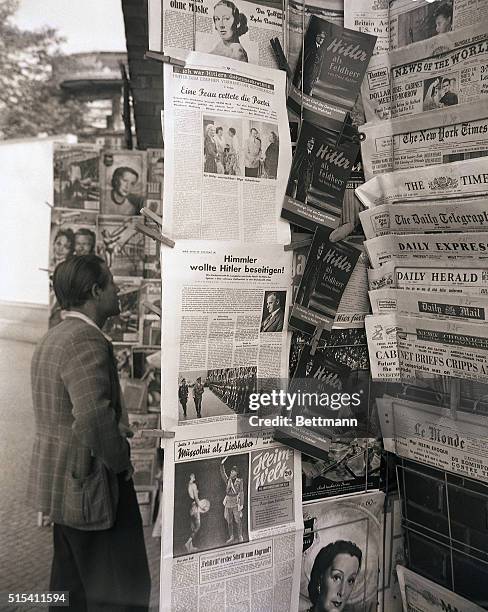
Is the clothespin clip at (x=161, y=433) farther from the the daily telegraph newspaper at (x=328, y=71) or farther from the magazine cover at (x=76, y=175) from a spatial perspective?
the the daily telegraph newspaper at (x=328, y=71)

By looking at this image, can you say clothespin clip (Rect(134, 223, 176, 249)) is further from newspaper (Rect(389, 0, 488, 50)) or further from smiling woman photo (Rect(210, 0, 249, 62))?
newspaper (Rect(389, 0, 488, 50))

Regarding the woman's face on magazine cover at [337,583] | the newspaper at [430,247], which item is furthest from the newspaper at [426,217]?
the woman's face on magazine cover at [337,583]

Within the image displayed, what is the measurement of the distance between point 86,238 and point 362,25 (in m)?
0.70

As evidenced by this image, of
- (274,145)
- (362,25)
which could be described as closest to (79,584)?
(274,145)

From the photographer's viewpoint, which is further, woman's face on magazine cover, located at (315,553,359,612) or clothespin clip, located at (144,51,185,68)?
woman's face on magazine cover, located at (315,553,359,612)

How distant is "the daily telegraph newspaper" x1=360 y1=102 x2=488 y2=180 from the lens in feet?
3.74

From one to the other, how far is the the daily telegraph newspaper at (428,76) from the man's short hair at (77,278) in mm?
628

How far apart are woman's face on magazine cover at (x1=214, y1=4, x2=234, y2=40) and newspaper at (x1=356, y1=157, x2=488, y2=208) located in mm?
388

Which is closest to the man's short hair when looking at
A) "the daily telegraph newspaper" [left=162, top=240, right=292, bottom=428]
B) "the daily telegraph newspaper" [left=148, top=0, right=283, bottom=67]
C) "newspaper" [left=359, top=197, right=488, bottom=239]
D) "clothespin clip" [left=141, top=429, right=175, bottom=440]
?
"the daily telegraph newspaper" [left=162, top=240, right=292, bottom=428]

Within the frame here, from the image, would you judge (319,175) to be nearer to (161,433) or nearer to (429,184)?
(429,184)

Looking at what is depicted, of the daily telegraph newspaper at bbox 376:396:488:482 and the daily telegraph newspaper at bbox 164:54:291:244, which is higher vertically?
the daily telegraph newspaper at bbox 164:54:291:244

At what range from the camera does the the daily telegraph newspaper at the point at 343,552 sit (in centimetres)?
130

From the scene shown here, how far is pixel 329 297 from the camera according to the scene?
1.26 metres

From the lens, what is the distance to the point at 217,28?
1.15m
